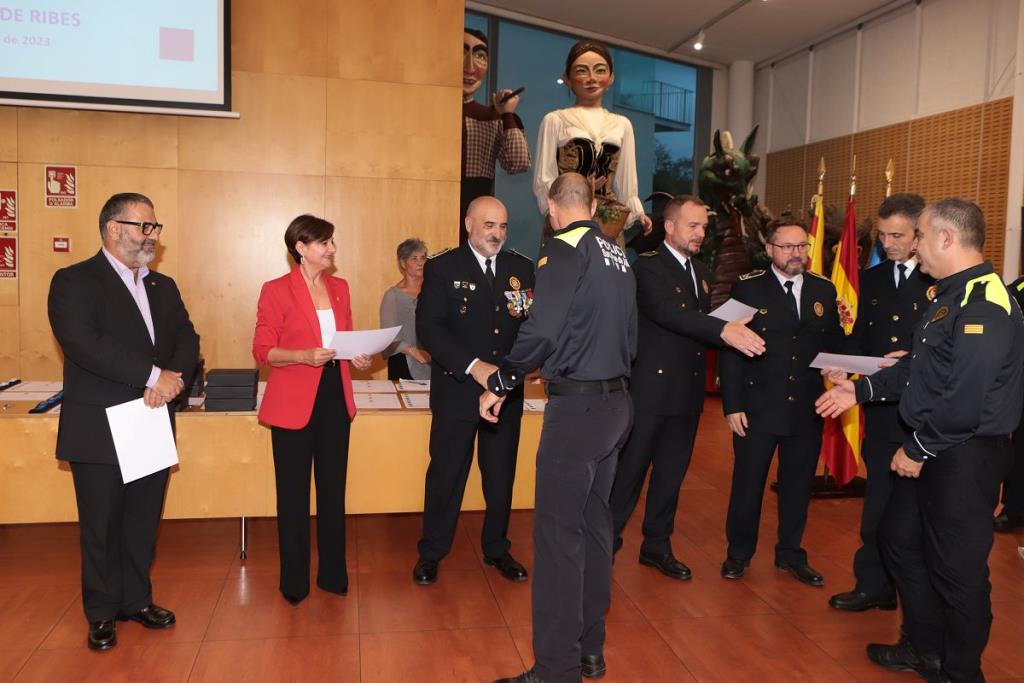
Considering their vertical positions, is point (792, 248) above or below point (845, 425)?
above

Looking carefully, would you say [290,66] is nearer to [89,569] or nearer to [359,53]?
[359,53]

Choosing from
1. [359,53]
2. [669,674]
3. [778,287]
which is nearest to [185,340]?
[669,674]

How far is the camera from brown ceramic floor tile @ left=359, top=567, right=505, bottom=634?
325 cm

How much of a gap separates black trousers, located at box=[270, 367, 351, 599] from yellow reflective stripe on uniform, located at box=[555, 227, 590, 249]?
1.22 meters

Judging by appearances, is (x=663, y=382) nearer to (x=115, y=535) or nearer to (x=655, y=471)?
(x=655, y=471)

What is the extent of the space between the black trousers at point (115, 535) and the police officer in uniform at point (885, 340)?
284cm

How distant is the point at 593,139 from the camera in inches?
204

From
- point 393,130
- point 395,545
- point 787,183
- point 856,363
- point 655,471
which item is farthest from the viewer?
point 787,183

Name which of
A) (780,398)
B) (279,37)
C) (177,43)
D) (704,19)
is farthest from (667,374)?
(704,19)

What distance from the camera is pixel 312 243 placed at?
3227 millimetres

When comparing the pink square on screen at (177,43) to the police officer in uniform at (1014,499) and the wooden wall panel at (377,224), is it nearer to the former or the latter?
the wooden wall panel at (377,224)

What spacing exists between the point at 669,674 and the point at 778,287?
5.97ft

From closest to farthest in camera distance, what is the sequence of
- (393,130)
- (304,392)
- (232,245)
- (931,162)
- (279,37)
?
(304,392) → (279,37) → (232,245) → (393,130) → (931,162)

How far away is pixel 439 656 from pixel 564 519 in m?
0.82
